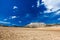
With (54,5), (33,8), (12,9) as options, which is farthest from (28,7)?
(54,5)

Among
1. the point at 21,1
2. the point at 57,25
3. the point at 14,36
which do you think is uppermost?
the point at 21,1

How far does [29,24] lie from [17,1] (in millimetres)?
288

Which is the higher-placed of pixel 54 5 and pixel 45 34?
pixel 54 5

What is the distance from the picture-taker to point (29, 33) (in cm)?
158

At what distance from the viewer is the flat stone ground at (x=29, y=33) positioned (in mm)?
1556

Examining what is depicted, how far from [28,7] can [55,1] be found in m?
0.30

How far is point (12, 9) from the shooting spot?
5.40 ft

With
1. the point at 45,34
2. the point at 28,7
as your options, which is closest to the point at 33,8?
the point at 28,7

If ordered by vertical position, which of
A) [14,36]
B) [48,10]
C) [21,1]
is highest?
[21,1]

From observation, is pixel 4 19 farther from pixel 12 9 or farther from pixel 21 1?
pixel 21 1

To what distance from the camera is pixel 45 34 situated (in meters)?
1.57

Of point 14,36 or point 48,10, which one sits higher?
point 48,10

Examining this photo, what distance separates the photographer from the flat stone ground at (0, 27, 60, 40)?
1.56 metres

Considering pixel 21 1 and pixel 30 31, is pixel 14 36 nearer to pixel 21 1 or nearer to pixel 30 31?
pixel 30 31
